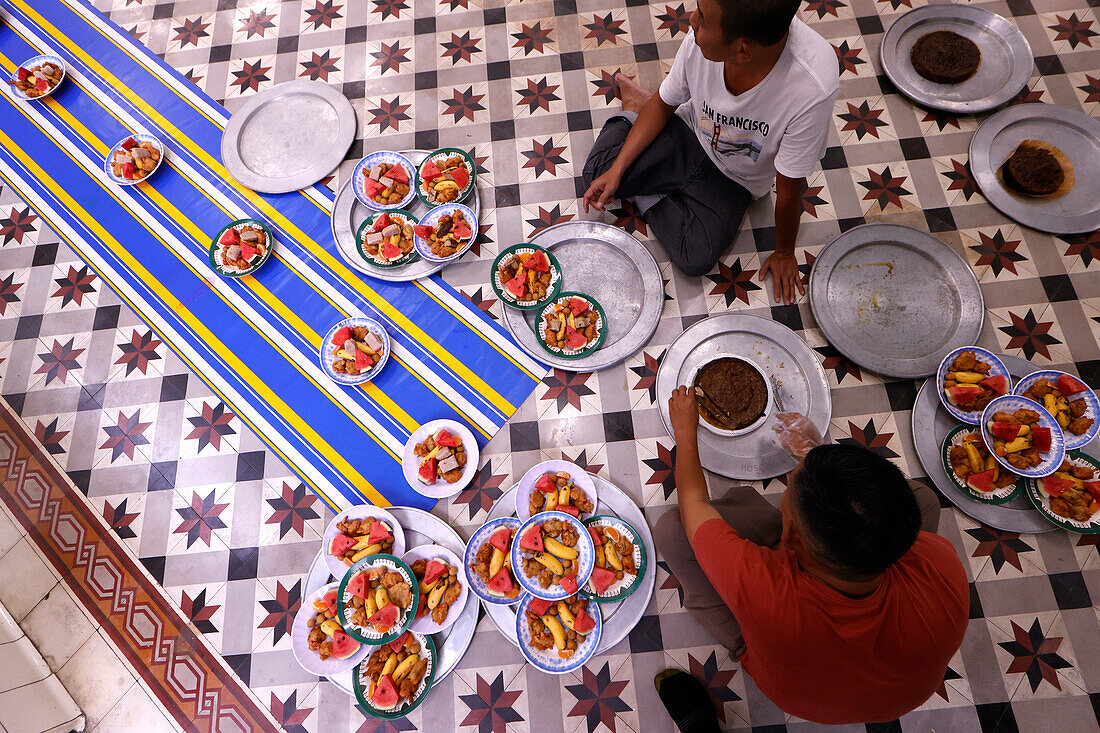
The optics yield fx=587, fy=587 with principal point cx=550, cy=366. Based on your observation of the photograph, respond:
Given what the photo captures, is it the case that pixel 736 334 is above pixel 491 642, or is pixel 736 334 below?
above

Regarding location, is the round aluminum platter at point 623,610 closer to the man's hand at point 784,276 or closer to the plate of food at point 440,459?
the plate of food at point 440,459

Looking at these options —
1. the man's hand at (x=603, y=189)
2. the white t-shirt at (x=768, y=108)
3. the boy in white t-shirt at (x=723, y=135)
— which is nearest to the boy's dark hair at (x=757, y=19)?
the boy in white t-shirt at (x=723, y=135)

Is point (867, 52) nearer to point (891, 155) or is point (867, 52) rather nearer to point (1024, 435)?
point (891, 155)

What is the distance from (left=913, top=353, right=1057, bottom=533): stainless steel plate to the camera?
2.53 metres

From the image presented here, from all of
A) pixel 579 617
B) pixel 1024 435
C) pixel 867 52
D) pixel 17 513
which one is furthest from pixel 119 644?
pixel 867 52

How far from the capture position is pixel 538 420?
9.60ft

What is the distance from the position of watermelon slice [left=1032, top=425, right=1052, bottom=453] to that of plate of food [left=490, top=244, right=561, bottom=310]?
7.10 feet

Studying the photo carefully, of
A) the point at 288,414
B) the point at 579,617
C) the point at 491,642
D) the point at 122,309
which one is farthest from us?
the point at 122,309

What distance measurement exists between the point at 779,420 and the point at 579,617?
124cm

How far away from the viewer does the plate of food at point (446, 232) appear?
3072 mm

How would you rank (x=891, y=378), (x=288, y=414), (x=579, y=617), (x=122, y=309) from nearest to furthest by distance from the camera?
(x=579, y=617) → (x=891, y=378) → (x=288, y=414) → (x=122, y=309)

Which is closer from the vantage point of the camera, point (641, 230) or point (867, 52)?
point (641, 230)

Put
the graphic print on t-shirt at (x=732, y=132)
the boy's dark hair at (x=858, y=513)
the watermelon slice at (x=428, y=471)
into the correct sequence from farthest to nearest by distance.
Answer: the watermelon slice at (x=428, y=471)
the graphic print on t-shirt at (x=732, y=132)
the boy's dark hair at (x=858, y=513)

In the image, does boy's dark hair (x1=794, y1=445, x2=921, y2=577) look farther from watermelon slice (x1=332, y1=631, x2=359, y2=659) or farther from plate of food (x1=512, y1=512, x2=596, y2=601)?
watermelon slice (x1=332, y1=631, x2=359, y2=659)
